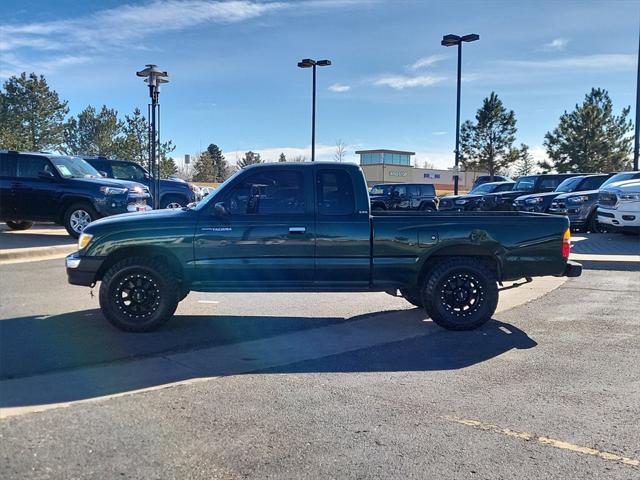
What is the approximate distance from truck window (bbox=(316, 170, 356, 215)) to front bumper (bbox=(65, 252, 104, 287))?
2523 mm

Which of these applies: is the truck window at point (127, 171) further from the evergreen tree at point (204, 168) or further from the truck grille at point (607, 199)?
the evergreen tree at point (204, 168)

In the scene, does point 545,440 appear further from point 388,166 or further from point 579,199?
point 388,166

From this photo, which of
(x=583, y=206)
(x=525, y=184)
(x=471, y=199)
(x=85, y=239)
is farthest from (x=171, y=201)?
(x=85, y=239)

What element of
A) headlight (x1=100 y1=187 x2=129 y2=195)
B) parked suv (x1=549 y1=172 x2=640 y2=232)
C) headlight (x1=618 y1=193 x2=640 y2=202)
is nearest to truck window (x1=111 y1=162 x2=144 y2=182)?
headlight (x1=100 y1=187 x2=129 y2=195)

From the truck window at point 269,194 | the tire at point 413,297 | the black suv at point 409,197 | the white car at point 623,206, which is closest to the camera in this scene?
the truck window at point 269,194

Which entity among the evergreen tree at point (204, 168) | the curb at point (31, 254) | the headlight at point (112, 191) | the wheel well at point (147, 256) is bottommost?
the curb at point (31, 254)

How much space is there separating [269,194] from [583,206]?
1302cm

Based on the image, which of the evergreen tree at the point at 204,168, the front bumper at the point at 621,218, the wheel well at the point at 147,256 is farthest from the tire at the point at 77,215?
the evergreen tree at the point at 204,168

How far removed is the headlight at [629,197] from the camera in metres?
14.0

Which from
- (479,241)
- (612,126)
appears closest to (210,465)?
(479,241)

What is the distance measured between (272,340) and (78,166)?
10393 mm

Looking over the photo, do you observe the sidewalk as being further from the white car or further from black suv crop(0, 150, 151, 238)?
the white car

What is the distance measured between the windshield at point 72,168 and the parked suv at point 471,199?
12756 millimetres

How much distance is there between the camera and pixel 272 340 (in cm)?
624
